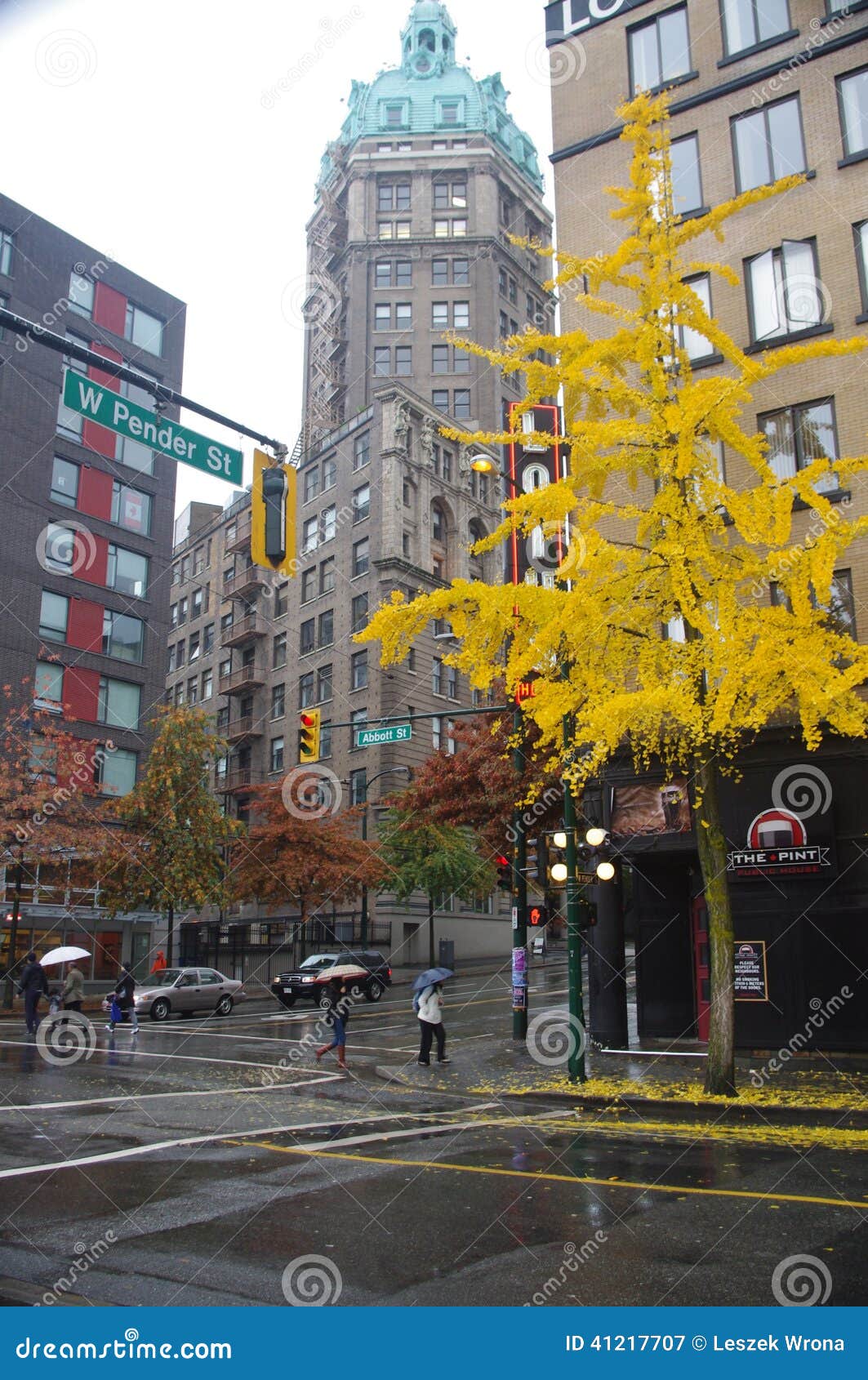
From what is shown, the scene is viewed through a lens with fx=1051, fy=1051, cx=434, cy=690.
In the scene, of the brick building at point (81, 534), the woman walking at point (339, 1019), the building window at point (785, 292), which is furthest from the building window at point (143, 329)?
the woman walking at point (339, 1019)

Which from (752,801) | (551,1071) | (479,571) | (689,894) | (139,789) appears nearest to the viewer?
(551,1071)

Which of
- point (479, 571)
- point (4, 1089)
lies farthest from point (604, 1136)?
point (479, 571)

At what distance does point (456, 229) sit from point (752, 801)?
6571cm

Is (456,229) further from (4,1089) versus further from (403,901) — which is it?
(4,1089)

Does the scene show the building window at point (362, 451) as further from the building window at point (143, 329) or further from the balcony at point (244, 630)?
the building window at point (143, 329)

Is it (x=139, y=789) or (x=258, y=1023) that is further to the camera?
(x=139, y=789)

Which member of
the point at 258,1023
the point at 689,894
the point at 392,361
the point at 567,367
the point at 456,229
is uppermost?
the point at 456,229

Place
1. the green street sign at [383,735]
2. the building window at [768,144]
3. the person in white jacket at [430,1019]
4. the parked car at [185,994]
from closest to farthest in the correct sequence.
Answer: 1. the person in white jacket at [430,1019]
2. the building window at [768,144]
3. the green street sign at [383,735]
4. the parked car at [185,994]

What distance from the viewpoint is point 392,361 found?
235 feet

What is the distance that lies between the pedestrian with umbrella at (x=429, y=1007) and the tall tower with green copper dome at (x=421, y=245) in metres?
55.0

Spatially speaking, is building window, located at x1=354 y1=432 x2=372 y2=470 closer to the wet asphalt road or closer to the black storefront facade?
the black storefront facade

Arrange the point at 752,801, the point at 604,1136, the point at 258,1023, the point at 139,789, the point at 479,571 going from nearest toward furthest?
the point at 604,1136
the point at 752,801
the point at 258,1023
the point at 139,789
the point at 479,571

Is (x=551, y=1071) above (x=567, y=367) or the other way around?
the other way around

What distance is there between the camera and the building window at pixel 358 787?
52375 mm
